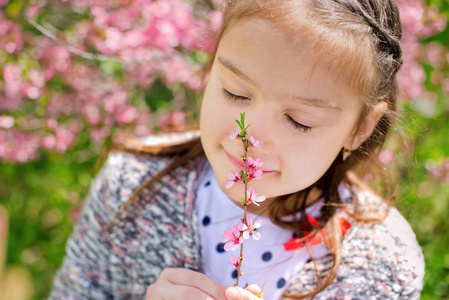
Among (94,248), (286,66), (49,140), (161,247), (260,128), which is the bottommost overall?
(49,140)

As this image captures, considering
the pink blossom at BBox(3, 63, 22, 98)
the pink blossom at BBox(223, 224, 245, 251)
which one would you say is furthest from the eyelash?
the pink blossom at BBox(3, 63, 22, 98)

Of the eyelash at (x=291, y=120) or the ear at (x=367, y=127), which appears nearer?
the eyelash at (x=291, y=120)

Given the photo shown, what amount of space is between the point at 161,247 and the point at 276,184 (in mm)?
430

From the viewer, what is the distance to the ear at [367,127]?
1.02m

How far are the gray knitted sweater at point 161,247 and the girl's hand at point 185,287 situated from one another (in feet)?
0.54

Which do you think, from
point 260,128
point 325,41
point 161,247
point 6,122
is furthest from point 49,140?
point 325,41

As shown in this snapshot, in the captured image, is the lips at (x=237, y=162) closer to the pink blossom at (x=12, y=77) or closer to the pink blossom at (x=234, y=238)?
the pink blossom at (x=234, y=238)

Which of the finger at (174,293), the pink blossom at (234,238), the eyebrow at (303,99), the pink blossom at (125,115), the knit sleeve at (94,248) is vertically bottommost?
the pink blossom at (125,115)

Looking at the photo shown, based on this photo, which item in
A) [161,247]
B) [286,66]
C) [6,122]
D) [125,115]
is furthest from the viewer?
[125,115]

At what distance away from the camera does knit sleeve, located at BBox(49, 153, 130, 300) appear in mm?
1279

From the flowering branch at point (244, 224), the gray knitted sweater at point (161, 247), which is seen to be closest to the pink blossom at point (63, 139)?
the gray knitted sweater at point (161, 247)

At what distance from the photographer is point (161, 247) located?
3.97 feet

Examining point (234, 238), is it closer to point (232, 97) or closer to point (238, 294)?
point (238, 294)

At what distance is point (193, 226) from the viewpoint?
1179mm
